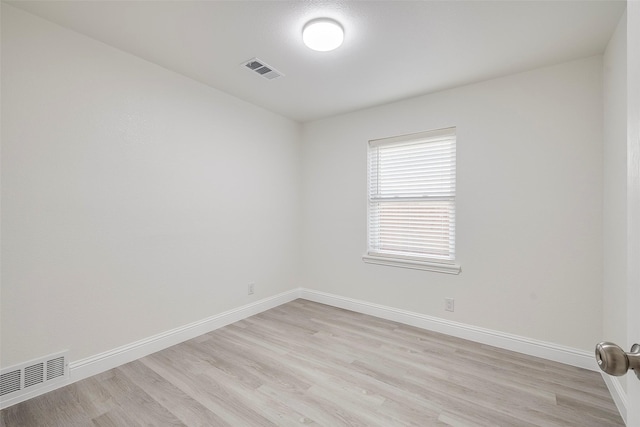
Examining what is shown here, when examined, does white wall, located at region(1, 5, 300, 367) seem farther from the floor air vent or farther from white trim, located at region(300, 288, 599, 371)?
white trim, located at region(300, 288, 599, 371)

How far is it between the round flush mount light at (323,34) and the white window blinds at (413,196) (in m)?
1.54

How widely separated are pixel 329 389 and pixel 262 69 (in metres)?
2.71

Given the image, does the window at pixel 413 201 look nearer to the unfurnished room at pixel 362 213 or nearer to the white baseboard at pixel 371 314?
the unfurnished room at pixel 362 213

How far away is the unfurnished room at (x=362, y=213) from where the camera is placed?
1.85 m

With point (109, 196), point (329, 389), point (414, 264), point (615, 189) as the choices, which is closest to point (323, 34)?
point (109, 196)

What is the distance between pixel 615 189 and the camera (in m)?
1.96

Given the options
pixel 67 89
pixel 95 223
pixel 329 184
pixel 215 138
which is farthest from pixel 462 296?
pixel 67 89

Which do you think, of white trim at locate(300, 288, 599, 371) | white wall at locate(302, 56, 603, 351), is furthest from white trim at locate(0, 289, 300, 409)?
white wall at locate(302, 56, 603, 351)

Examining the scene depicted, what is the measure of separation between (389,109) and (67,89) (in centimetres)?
299

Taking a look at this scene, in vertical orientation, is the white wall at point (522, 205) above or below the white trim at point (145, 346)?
above

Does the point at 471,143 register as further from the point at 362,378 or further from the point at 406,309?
the point at 362,378

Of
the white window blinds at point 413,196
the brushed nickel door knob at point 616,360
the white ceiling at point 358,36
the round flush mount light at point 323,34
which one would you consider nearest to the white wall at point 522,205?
the white window blinds at point 413,196

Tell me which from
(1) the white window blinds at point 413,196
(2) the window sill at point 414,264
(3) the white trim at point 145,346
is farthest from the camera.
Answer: (1) the white window blinds at point 413,196

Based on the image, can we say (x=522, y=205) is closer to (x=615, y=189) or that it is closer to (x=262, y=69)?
(x=615, y=189)
